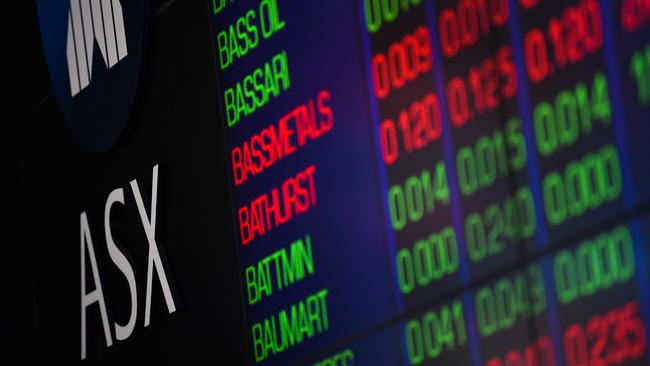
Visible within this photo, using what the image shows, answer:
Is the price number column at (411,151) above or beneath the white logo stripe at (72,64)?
beneath

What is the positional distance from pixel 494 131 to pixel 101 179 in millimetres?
1961

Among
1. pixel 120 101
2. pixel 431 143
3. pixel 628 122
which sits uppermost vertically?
pixel 120 101

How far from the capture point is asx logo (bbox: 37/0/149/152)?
438 centimetres

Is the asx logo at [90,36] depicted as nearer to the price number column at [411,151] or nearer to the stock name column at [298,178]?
the stock name column at [298,178]

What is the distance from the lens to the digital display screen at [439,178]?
2.66 metres

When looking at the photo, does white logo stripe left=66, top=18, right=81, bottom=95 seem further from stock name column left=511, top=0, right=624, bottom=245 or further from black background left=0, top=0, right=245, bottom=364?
stock name column left=511, top=0, right=624, bottom=245

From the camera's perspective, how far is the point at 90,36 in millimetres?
4590

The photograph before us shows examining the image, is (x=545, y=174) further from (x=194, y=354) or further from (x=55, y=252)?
(x=55, y=252)

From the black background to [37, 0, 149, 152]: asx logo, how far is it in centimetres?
5

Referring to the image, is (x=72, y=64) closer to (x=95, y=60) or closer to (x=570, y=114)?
(x=95, y=60)

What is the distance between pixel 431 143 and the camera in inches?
123

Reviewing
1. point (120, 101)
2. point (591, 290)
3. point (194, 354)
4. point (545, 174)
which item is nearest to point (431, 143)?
point (545, 174)

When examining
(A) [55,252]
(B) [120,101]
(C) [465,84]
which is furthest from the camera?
(A) [55,252]

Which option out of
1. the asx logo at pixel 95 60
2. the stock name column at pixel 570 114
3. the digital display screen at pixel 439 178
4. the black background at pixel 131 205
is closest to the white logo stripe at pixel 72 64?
the asx logo at pixel 95 60
